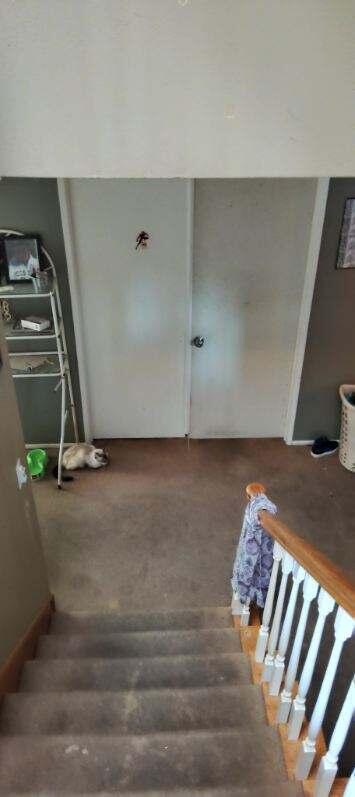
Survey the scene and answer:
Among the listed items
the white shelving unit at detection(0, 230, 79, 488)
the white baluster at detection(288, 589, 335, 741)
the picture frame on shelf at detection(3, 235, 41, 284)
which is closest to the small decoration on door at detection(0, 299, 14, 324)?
the white shelving unit at detection(0, 230, 79, 488)

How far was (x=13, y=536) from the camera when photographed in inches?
74.8

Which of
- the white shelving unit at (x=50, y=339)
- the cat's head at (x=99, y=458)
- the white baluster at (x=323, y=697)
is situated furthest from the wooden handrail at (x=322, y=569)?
the cat's head at (x=99, y=458)

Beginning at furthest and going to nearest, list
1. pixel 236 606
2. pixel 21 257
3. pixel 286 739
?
pixel 21 257 → pixel 236 606 → pixel 286 739

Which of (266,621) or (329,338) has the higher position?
(329,338)

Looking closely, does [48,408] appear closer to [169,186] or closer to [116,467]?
[116,467]

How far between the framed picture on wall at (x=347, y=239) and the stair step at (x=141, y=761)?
2709 millimetres

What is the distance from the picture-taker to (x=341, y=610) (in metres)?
1.08

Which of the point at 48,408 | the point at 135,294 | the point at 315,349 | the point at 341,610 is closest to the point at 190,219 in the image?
the point at 135,294

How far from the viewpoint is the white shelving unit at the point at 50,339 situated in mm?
2998

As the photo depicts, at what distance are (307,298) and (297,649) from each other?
248cm

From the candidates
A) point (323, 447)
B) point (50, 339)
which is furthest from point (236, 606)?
point (50, 339)

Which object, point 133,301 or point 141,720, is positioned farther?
point 133,301

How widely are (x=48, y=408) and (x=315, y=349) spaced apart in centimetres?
204

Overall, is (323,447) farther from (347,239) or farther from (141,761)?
(141,761)
